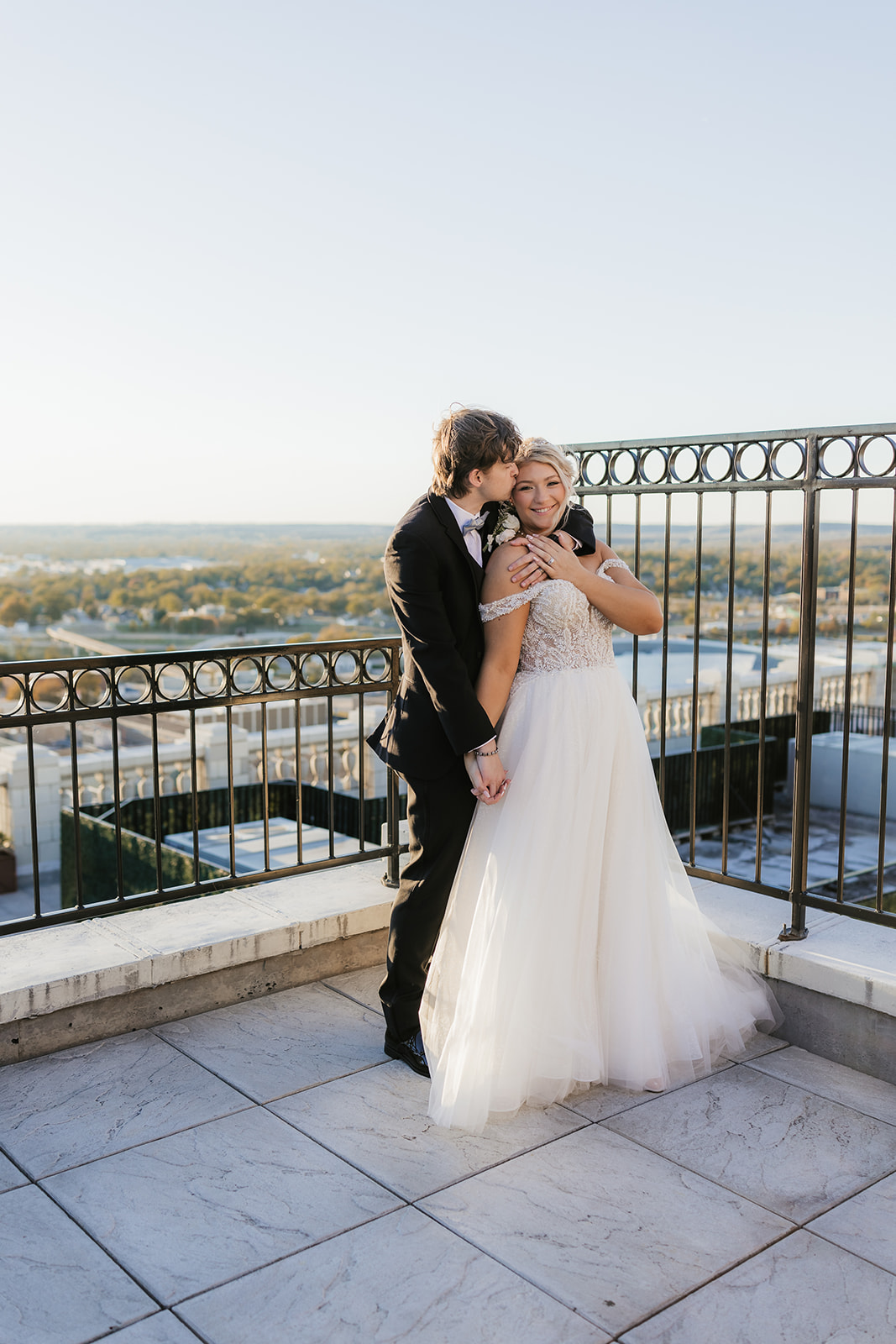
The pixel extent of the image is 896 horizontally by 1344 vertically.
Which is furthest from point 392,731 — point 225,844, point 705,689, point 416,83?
point 416,83

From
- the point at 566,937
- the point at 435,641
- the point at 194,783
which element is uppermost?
the point at 435,641

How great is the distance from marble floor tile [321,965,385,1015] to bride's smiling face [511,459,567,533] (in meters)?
1.71

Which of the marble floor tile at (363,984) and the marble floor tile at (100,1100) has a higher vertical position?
the marble floor tile at (100,1100)

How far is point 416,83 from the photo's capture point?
121 ft

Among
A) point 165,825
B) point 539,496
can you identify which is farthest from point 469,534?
point 165,825

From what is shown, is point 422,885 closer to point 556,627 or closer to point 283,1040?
point 283,1040

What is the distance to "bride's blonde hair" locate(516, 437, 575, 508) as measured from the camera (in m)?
3.02

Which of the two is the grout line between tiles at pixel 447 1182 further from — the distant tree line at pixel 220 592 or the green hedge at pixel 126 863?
the distant tree line at pixel 220 592

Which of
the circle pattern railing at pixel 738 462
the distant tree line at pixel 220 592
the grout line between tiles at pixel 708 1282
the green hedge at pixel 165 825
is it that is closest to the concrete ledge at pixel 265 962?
the grout line between tiles at pixel 708 1282

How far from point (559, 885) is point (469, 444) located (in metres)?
1.27

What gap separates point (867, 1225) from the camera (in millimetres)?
2424

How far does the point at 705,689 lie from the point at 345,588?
45.2m

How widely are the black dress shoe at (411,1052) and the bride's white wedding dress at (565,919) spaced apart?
101 millimetres

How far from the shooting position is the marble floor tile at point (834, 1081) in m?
2.99
